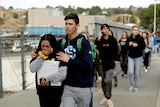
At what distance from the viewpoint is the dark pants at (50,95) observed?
461 centimetres

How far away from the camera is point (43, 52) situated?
15.2ft

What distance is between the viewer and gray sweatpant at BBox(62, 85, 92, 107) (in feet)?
15.1

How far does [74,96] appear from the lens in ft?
15.3

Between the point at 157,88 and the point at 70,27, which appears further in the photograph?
the point at 157,88

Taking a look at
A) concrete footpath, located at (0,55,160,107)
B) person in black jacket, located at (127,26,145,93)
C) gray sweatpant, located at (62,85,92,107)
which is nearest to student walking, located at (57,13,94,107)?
gray sweatpant, located at (62,85,92,107)

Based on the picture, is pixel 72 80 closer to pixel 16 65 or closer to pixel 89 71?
pixel 89 71

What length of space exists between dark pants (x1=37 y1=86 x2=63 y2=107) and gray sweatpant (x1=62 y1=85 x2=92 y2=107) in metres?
0.07

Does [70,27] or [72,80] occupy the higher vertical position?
[70,27]

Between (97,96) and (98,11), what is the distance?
568 feet

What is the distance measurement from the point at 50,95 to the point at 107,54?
3.54 metres

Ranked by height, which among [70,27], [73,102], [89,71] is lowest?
[73,102]

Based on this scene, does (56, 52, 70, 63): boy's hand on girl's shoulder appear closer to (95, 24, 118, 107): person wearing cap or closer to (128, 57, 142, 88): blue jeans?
(95, 24, 118, 107): person wearing cap

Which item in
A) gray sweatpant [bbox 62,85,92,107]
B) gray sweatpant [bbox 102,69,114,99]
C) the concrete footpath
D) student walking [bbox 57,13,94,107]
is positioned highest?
student walking [bbox 57,13,94,107]

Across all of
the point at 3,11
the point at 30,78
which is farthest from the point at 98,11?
the point at 30,78
